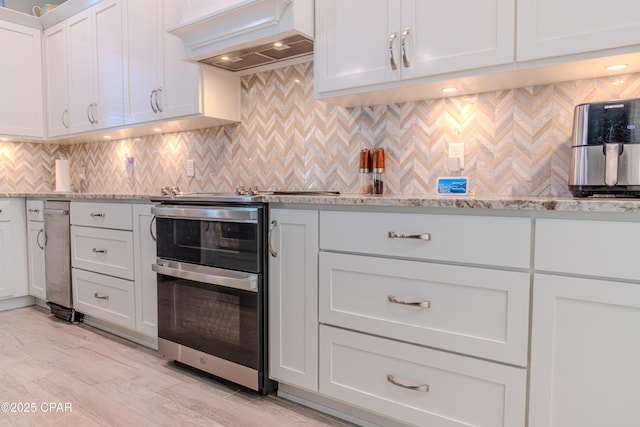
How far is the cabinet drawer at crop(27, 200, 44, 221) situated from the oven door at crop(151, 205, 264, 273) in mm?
1490

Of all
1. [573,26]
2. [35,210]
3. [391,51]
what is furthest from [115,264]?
[573,26]

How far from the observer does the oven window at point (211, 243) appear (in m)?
1.75

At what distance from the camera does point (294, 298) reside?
5.55ft

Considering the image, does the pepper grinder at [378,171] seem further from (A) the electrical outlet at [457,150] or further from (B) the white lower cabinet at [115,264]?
(B) the white lower cabinet at [115,264]

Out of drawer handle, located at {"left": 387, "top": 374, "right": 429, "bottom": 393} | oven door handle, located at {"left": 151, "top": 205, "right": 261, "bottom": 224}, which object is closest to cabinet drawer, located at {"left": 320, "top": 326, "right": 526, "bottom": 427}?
drawer handle, located at {"left": 387, "top": 374, "right": 429, "bottom": 393}

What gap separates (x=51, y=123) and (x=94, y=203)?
57.5 inches

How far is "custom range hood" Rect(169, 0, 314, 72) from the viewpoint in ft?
6.13

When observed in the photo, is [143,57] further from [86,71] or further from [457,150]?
[457,150]

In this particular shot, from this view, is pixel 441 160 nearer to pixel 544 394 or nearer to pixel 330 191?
pixel 330 191

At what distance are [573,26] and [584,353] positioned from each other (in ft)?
3.26

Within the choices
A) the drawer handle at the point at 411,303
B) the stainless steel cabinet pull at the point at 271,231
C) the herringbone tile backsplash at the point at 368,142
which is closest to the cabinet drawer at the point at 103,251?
the herringbone tile backsplash at the point at 368,142

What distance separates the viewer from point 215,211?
1.83 metres

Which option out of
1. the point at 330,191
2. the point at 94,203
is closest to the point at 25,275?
the point at 94,203

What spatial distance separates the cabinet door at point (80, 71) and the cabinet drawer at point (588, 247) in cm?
315
